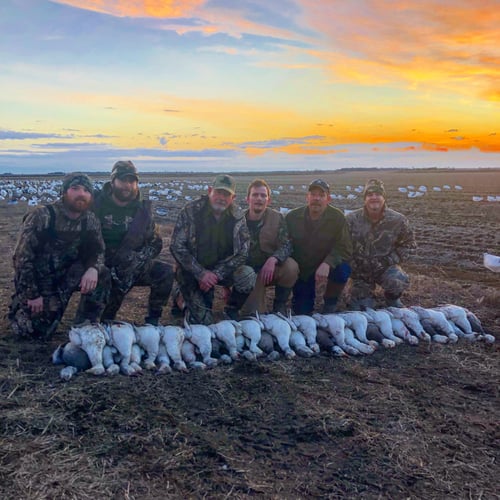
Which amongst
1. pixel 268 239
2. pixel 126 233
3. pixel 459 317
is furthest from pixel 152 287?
pixel 459 317

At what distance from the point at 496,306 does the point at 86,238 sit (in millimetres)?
5738

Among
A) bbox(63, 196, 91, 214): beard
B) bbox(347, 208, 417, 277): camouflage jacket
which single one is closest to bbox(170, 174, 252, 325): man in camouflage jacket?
bbox(63, 196, 91, 214): beard

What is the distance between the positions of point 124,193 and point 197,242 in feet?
3.32

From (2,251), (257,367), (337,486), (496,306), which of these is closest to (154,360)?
(257,367)

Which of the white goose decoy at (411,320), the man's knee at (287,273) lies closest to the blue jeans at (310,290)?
the man's knee at (287,273)

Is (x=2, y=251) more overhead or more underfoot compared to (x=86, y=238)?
more underfoot

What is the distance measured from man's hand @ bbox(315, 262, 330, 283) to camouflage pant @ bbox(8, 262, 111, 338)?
2.52 metres

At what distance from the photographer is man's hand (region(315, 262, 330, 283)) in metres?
6.49

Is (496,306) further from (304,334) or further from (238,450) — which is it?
(238,450)

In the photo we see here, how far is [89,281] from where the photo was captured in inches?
217

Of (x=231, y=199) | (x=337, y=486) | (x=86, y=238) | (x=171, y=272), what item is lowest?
(x=337, y=486)

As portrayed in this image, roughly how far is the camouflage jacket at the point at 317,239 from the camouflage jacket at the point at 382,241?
1.44 feet

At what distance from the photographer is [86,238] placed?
5766mm

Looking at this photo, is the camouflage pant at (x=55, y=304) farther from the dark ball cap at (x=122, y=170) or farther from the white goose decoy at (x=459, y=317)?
the white goose decoy at (x=459, y=317)
